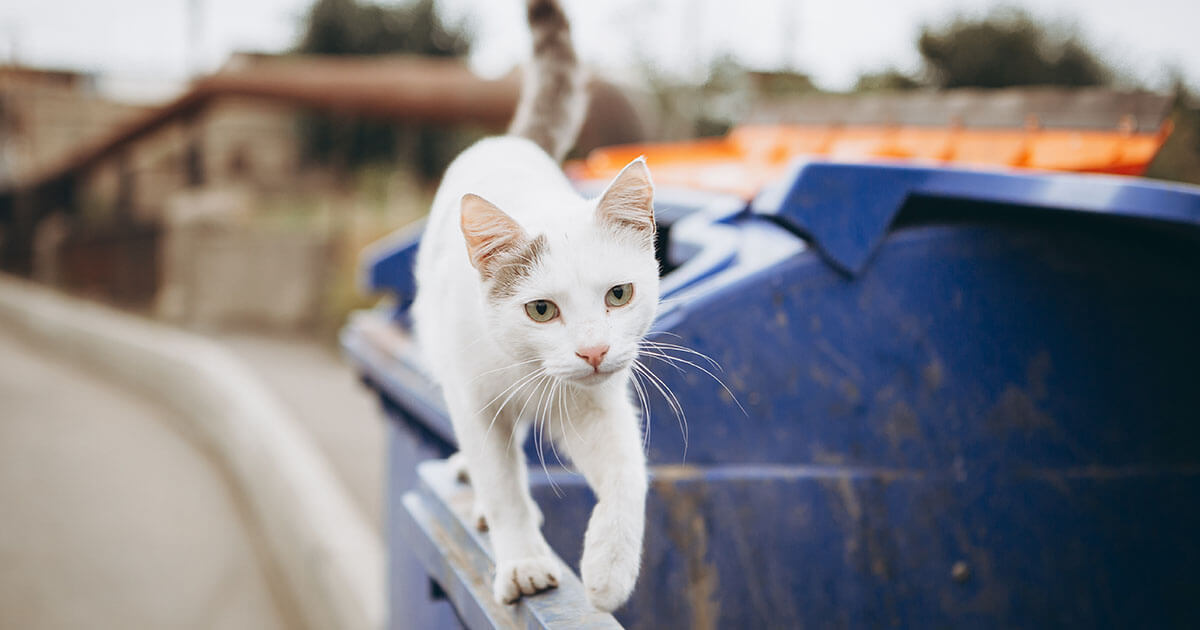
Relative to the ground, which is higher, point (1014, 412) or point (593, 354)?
point (593, 354)

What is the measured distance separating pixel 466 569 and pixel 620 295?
463mm

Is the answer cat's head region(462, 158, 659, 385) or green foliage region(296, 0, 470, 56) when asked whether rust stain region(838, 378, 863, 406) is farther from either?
green foliage region(296, 0, 470, 56)

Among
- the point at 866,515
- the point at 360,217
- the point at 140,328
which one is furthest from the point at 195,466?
the point at 866,515

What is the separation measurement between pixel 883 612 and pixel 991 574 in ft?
0.64

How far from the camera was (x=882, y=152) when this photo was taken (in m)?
2.25

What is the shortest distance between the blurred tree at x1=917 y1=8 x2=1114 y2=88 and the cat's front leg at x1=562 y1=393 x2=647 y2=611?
6.87m

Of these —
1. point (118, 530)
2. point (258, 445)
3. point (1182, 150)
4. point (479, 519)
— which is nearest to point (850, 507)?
point (479, 519)

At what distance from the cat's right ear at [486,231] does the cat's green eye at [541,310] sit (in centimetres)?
7

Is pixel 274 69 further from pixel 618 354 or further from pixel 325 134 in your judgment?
pixel 618 354

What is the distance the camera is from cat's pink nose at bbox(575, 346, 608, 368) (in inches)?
33.8

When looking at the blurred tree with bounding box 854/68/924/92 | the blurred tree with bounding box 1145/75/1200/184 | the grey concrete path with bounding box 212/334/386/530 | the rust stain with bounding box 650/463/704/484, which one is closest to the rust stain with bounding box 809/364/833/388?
the rust stain with bounding box 650/463/704/484

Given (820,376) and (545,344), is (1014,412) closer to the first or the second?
(820,376)

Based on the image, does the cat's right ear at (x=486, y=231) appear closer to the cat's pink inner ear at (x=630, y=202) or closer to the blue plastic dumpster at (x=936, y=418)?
the cat's pink inner ear at (x=630, y=202)

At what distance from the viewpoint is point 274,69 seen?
586 cm
